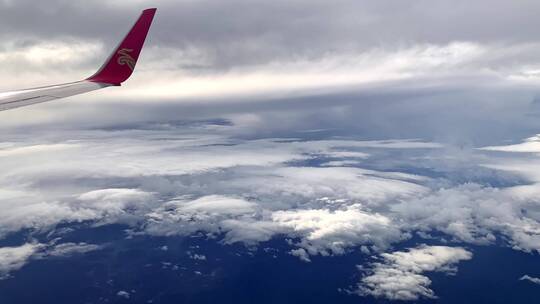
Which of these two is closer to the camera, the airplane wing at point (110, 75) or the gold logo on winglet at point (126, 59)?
the airplane wing at point (110, 75)

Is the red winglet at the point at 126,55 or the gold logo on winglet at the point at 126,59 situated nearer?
the red winglet at the point at 126,55

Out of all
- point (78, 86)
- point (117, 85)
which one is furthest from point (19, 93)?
point (117, 85)

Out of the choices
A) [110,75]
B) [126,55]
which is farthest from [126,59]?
[110,75]

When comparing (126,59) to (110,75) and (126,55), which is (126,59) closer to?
(126,55)

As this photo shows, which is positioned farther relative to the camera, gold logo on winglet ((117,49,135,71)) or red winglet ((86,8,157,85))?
gold logo on winglet ((117,49,135,71))

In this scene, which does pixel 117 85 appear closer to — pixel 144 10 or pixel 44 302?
pixel 144 10
